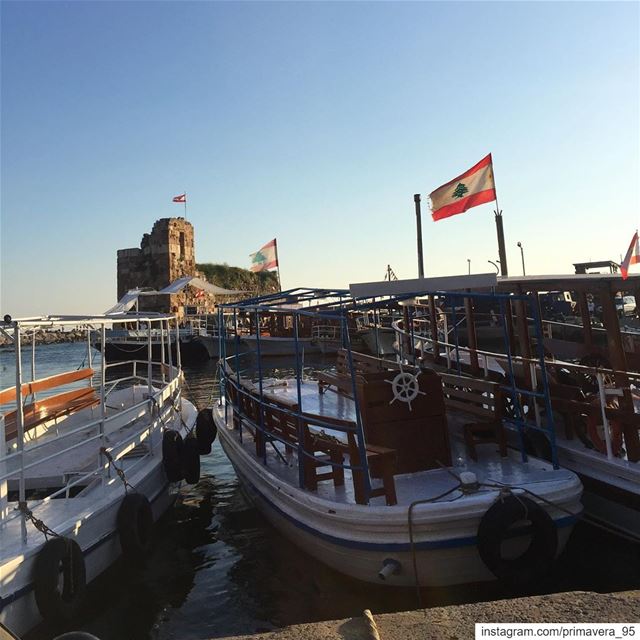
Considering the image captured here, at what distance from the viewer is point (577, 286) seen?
22.7 feet

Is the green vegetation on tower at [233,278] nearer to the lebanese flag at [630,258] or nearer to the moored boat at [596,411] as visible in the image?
the moored boat at [596,411]

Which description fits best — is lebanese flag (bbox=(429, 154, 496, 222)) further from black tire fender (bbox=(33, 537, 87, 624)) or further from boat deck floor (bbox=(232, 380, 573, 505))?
black tire fender (bbox=(33, 537, 87, 624))

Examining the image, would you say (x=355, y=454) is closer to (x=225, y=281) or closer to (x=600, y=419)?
(x=600, y=419)

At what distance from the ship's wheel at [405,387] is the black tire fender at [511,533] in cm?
151

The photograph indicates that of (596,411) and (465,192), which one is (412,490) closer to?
(596,411)

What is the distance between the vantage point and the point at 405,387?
5.96 meters

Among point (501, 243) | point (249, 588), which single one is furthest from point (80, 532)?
point (501, 243)

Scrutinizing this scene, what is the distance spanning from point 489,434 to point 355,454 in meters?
2.34

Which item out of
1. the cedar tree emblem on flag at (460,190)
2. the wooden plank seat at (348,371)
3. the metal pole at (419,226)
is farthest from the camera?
the metal pole at (419,226)

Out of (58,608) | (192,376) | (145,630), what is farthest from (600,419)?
(192,376)

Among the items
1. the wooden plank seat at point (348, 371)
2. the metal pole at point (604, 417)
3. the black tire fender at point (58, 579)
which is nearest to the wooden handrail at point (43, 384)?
the black tire fender at point (58, 579)

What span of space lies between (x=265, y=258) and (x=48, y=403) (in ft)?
107

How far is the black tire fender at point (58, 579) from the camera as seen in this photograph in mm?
4785

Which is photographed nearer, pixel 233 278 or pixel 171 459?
pixel 171 459
